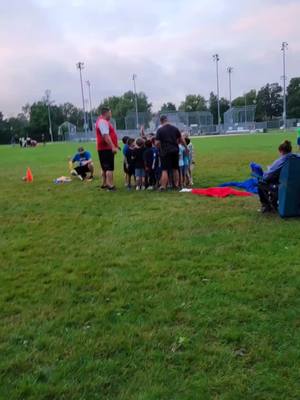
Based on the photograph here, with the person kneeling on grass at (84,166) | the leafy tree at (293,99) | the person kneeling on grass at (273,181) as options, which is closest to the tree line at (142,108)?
the leafy tree at (293,99)

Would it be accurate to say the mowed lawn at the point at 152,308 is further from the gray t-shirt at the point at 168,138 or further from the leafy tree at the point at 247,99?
the leafy tree at the point at 247,99

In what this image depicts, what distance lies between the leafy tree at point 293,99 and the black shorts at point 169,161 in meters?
112

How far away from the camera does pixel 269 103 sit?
426ft

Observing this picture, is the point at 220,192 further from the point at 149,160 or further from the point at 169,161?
the point at 149,160

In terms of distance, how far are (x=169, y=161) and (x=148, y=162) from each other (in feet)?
2.47

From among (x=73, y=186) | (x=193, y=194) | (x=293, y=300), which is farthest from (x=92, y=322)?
(x=73, y=186)

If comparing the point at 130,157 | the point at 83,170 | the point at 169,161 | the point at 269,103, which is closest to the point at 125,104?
the point at 269,103

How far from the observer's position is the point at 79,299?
16.0 feet

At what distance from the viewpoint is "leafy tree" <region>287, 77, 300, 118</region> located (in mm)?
117812

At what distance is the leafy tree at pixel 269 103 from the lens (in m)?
129

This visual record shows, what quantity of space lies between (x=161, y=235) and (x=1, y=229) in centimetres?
297

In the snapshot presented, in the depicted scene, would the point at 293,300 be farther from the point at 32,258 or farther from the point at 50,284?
the point at 32,258

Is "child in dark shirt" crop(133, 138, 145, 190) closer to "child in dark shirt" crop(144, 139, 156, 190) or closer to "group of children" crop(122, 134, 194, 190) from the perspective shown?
"group of children" crop(122, 134, 194, 190)

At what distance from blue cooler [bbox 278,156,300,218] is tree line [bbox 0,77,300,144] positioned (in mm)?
100938
